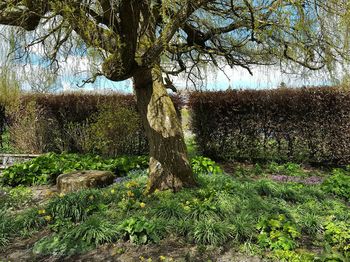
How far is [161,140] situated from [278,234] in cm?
199

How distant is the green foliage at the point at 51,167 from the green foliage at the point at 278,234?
364 centimetres

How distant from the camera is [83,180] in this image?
18.2 feet

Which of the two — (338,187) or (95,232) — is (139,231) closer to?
(95,232)

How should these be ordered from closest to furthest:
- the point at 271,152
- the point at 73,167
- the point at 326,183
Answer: the point at 326,183, the point at 73,167, the point at 271,152

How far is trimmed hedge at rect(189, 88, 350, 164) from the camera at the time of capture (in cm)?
784

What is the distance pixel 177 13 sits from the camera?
366 cm

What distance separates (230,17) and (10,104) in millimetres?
7544

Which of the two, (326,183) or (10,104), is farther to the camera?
(10,104)

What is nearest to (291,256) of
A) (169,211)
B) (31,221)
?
(169,211)

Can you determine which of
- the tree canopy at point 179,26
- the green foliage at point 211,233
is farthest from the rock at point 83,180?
the green foliage at point 211,233

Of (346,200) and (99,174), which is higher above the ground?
→ (99,174)

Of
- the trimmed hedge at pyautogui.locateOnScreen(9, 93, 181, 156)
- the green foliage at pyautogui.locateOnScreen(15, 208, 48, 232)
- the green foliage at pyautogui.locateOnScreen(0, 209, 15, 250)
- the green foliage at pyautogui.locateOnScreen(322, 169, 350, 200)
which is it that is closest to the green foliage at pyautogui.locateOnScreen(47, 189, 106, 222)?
the green foliage at pyautogui.locateOnScreen(15, 208, 48, 232)

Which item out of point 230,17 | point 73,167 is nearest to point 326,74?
point 230,17

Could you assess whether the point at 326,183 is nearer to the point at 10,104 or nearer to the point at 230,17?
the point at 230,17
